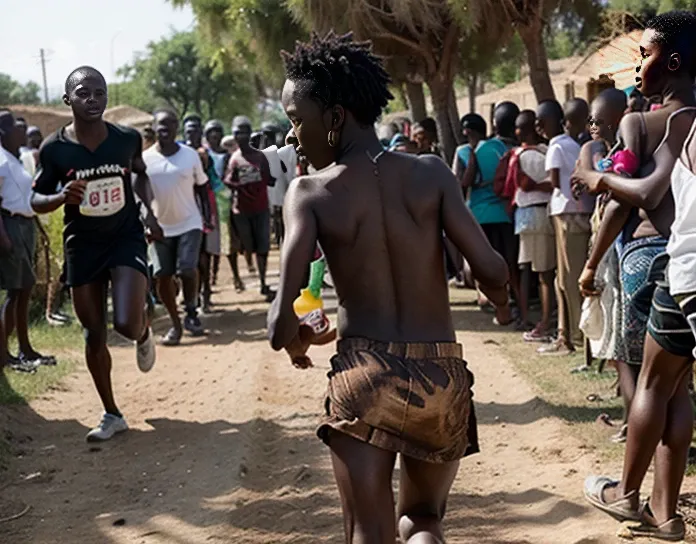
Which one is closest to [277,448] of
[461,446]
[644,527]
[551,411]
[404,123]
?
[551,411]

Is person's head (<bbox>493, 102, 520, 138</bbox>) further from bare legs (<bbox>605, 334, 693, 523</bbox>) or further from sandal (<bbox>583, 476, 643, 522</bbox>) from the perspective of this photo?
bare legs (<bbox>605, 334, 693, 523</bbox>)

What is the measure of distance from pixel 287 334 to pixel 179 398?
511cm

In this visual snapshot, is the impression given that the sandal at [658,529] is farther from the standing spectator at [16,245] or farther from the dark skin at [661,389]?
the standing spectator at [16,245]

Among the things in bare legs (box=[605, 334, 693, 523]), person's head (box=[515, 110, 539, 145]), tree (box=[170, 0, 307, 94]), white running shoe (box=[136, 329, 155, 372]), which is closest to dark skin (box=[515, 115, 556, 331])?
person's head (box=[515, 110, 539, 145])

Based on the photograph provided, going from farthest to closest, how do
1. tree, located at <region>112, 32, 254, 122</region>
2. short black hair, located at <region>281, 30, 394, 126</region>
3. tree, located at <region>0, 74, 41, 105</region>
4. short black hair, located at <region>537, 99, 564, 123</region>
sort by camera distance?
tree, located at <region>0, 74, 41, 105</region> → tree, located at <region>112, 32, 254, 122</region> → short black hair, located at <region>537, 99, 564, 123</region> → short black hair, located at <region>281, 30, 394, 126</region>

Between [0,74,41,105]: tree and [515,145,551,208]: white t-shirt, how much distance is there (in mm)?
54193

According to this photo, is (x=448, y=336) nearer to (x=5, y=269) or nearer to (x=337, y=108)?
(x=337, y=108)

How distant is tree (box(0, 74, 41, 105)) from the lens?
206 feet

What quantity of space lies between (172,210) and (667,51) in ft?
22.2

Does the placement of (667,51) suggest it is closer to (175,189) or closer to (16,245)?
(16,245)

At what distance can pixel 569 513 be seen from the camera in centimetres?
513

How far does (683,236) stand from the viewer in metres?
3.81

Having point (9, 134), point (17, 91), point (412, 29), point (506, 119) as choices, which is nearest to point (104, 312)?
point (9, 134)

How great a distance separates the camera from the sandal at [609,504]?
4.66 m
